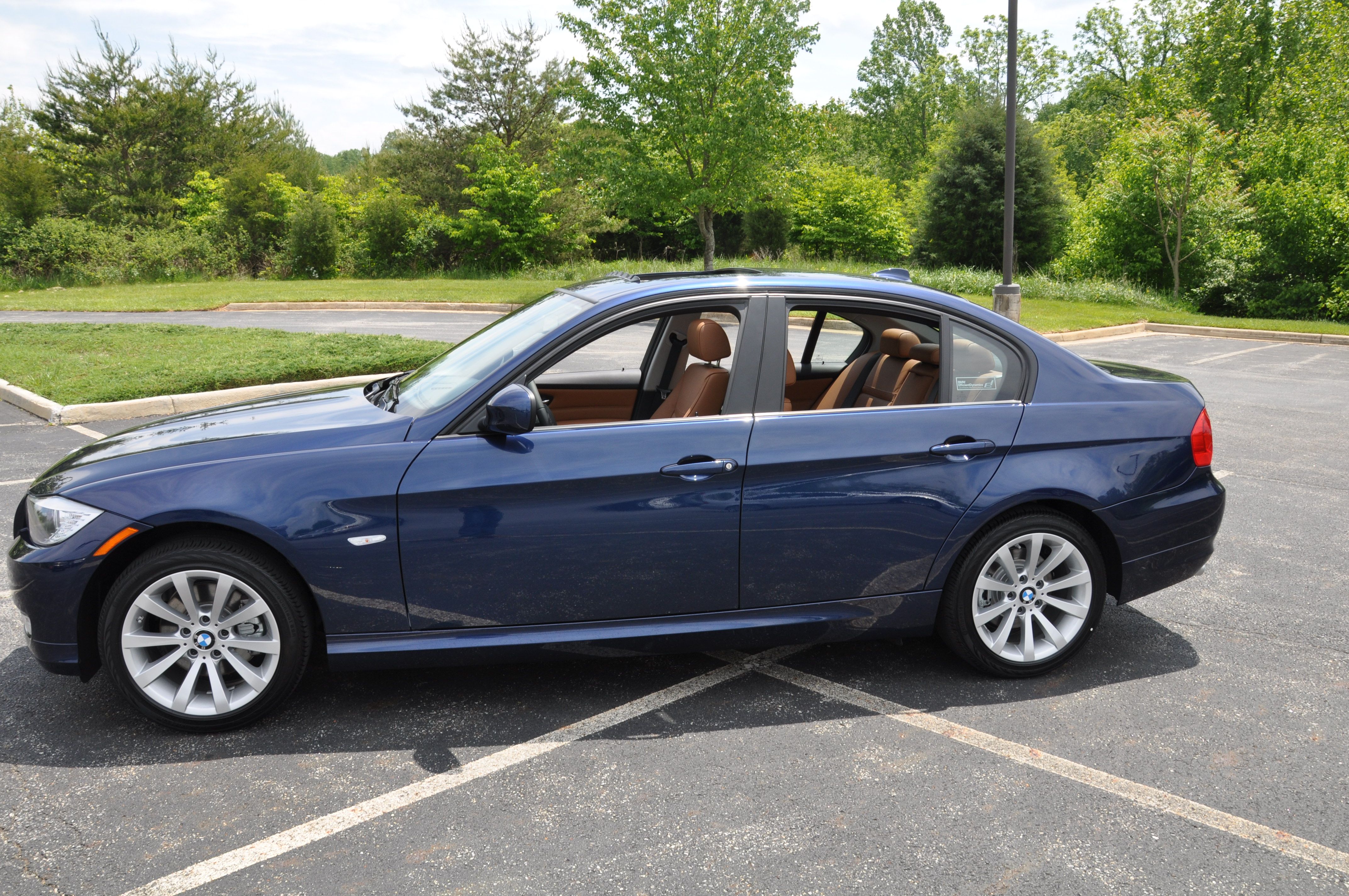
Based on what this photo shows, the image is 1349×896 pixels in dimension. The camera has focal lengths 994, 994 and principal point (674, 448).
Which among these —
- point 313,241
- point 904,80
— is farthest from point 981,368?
point 904,80

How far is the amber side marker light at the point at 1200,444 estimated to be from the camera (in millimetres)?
4316

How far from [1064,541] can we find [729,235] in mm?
39837

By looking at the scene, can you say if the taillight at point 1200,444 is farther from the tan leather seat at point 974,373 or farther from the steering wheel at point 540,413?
the steering wheel at point 540,413

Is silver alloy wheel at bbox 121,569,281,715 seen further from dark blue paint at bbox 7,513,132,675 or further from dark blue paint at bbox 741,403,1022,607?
dark blue paint at bbox 741,403,1022,607

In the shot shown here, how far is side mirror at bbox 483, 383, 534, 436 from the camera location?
3543 mm

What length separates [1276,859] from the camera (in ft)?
9.59

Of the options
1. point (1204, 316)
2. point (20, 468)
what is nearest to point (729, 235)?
point (1204, 316)

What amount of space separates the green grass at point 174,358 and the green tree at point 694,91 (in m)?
9.97

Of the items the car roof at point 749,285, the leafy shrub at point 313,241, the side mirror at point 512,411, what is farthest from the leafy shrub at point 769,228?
the side mirror at point 512,411

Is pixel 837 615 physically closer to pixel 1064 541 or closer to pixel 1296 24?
pixel 1064 541

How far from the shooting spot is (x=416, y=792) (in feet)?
10.8

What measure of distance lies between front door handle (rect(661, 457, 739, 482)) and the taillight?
210cm

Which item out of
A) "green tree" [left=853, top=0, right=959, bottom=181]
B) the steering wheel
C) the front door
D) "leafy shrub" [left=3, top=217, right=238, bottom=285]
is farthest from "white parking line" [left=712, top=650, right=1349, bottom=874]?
"green tree" [left=853, top=0, right=959, bottom=181]

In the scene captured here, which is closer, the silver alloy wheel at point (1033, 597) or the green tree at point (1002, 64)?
the silver alloy wheel at point (1033, 597)
